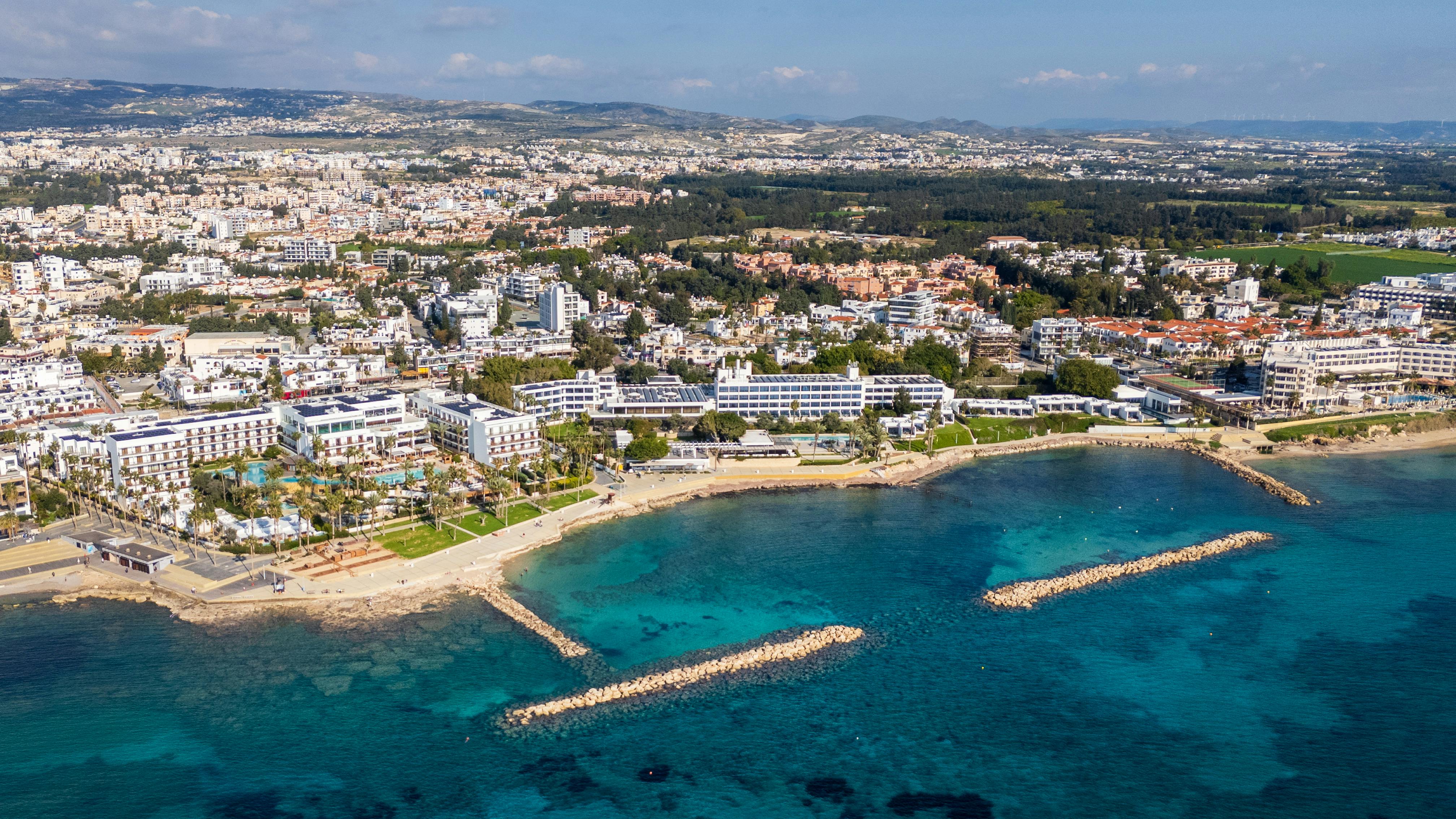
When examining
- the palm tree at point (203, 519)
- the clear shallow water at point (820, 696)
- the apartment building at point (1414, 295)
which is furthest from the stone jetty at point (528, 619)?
the apartment building at point (1414, 295)

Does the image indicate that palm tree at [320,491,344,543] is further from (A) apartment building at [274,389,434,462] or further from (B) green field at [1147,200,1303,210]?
(B) green field at [1147,200,1303,210]

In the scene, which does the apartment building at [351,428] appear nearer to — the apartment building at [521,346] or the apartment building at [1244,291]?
the apartment building at [521,346]

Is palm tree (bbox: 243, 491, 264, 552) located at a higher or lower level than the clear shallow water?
higher

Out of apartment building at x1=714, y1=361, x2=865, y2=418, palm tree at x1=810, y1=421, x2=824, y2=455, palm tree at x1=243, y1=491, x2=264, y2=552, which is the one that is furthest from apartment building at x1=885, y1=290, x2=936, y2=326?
palm tree at x1=243, y1=491, x2=264, y2=552

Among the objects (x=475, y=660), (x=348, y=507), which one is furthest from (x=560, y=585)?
(x=348, y=507)

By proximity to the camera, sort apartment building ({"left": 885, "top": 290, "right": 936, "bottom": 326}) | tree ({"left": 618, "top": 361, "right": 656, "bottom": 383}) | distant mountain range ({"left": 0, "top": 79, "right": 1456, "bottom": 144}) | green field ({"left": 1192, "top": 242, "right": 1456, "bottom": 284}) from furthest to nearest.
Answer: distant mountain range ({"left": 0, "top": 79, "right": 1456, "bottom": 144}), green field ({"left": 1192, "top": 242, "right": 1456, "bottom": 284}), apartment building ({"left": 885, "top": 290, "right": 936, "bottom": 326}), tree ({"left": 618, "top": 361, "right": 656, "bottom": 383})

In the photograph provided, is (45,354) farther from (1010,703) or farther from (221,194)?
(221,194)
